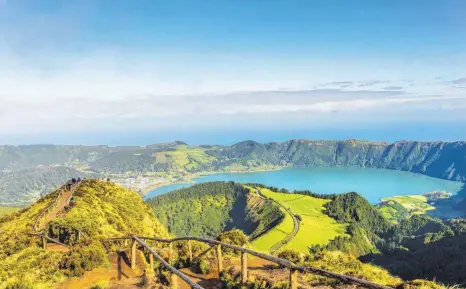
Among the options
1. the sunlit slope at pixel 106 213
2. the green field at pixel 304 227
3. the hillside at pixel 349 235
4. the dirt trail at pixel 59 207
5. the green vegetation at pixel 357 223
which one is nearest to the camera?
the sunlit slope at pixel 106 213

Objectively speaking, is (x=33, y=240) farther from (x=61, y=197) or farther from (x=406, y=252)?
(x=406, y=252)

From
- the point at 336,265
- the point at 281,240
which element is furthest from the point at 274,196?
the point at 336,265

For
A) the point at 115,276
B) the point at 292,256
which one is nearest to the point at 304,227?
the point at 292,256

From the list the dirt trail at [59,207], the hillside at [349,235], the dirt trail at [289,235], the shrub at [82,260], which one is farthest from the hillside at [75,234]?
the dirt trail at [289,235]

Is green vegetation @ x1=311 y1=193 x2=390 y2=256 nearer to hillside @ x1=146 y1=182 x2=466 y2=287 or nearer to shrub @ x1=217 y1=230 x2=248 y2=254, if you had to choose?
hillside @ x1=146 y1=182 x2=466 y2=287

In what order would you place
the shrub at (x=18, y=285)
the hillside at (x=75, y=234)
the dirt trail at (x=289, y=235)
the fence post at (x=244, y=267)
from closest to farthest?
the fence post at (x=244, y=267) < the shrub at (x=18, y=285) < the hillside at (x=75, y=234) < the dirt trail at (x=289, y=235)

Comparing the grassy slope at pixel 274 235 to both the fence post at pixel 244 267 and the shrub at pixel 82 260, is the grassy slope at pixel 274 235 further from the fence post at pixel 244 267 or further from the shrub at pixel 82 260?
the fence post at pixel 244 267
